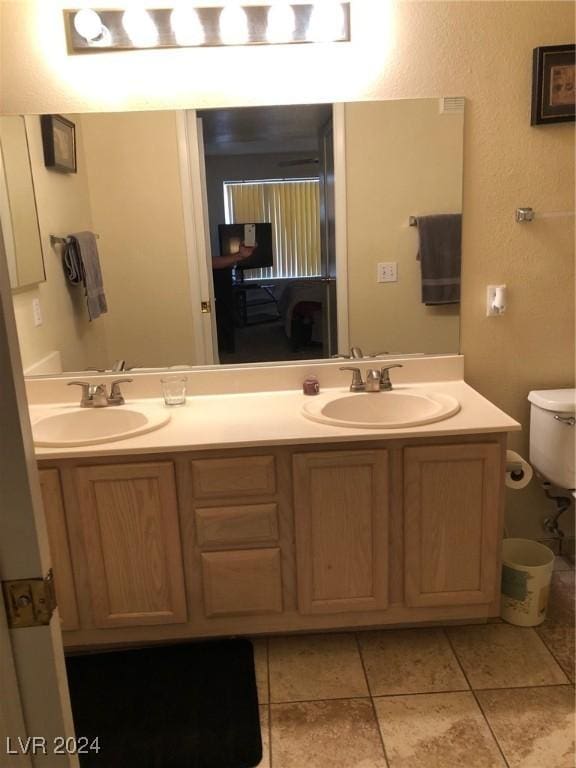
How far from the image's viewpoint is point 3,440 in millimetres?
749

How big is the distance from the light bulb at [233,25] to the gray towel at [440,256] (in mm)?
859

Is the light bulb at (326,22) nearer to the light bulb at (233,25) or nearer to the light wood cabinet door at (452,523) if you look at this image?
the light bulb at (233,25)

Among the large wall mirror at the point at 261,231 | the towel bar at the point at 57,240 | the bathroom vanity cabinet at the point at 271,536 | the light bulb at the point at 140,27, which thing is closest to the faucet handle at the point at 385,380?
the large wall mirror at the point at 261,231

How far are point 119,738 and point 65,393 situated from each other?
1.16 m

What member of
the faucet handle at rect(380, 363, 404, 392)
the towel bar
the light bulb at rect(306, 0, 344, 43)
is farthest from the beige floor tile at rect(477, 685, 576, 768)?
the light bulb at rect(306, 0, 344, 43)

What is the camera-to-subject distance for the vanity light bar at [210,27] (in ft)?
6.70

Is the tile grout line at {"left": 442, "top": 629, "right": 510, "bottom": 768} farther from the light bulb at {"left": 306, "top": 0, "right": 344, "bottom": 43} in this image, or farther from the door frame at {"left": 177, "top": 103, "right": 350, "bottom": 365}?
the light bulb at {"left": 306, "top": 0, "right": 344, "bottom": 43}

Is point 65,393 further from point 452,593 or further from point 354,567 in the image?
point 452,593

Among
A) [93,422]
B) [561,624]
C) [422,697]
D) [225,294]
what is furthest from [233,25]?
[561,624]

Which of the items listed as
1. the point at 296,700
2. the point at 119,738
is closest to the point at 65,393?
the point at 119,738

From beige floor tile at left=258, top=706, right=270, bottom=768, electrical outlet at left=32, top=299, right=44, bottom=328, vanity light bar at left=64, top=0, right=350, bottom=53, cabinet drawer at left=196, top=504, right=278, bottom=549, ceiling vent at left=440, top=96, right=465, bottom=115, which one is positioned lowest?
beige floor tile at left=258, top=706, right=270, bottom=768

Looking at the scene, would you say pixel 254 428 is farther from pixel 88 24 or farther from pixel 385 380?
pixel 88 24

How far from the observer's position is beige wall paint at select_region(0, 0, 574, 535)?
6.81 ft

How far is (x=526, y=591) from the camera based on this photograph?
2.09 meters
